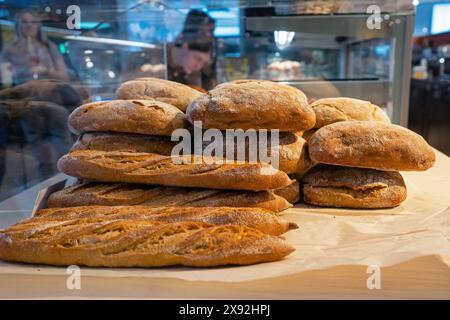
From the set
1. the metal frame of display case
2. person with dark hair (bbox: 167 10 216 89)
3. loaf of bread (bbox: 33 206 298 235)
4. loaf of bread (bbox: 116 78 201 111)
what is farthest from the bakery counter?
person with dark hair (bbox: 167 10 216 89)

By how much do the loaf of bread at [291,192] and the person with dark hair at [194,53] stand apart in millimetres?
1517

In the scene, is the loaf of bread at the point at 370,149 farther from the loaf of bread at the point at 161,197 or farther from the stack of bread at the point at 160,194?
the loaf of bread at the point at 161,197

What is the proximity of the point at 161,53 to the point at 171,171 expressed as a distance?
62.0 inches

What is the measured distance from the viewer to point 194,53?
2977 millimetres

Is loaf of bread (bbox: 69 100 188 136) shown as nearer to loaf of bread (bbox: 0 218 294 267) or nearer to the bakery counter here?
loaf of bread (bbox: 0 218 294 267)

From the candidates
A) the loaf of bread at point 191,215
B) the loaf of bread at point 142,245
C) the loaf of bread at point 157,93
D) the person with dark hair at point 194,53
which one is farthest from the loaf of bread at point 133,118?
the person with dark hair at point 194,53

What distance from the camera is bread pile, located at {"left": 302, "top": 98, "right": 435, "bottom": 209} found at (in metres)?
1.40

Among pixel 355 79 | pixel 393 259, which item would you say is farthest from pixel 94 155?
pixel 355 79

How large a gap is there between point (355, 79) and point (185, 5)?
1143mm

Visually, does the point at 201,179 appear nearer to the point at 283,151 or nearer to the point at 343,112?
the point at 283,151

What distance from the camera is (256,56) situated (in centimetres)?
305

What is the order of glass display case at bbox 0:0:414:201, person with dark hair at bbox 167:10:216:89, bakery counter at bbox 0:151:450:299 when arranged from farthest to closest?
1. person with dark hair at bbox 167:10:216:89
2. glass display case at bbox 0:0:414:201
3. bakery counter at bbox 0:151:450:299

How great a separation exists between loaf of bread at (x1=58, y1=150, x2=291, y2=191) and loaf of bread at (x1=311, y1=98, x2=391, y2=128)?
397 mm

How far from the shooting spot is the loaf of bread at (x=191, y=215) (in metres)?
1.14
